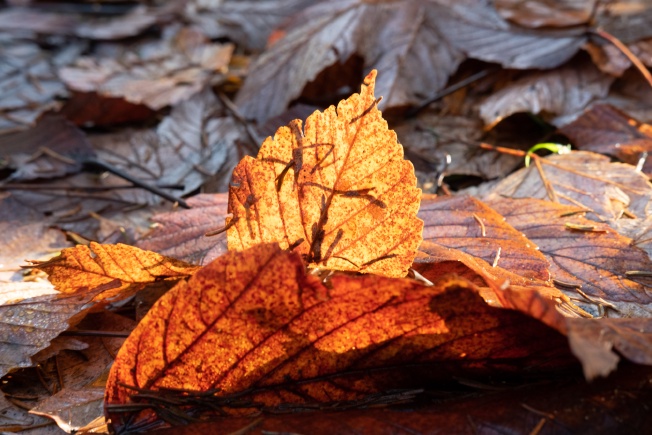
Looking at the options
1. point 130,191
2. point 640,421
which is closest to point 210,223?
point 130,191

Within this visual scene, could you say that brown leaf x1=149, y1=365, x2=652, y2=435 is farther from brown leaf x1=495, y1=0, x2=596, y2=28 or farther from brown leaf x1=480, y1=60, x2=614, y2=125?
brown leaf x1=495, y1=0, x2=596, y2=28

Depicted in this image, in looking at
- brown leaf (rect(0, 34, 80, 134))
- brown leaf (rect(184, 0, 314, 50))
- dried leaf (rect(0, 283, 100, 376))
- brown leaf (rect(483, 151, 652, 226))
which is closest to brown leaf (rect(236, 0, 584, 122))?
brown leaf (rect(483, 151, 652, 226))

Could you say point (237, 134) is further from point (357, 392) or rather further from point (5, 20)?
point (5, 20)

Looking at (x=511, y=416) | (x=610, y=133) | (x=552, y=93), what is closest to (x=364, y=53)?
(x=552, y=93)

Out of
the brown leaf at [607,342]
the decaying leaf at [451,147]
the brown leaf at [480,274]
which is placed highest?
the brown leaf at [607,342]

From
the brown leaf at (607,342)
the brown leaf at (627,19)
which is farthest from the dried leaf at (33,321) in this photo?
the brown leaf at (627,19)

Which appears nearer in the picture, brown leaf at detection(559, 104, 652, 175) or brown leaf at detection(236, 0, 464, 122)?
brown leaf at detection(559, 104, 652, 175)

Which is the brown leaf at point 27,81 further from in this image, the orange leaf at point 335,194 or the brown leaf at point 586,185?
the brown leaf at point 586,185
